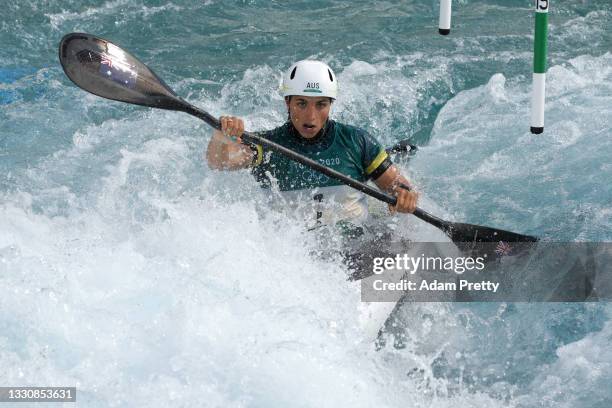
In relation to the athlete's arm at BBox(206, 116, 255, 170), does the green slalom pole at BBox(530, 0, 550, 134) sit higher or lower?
higher

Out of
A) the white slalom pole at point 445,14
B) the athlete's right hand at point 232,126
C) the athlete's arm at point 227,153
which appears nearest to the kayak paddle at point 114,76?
the athlete's arm at point 227,153

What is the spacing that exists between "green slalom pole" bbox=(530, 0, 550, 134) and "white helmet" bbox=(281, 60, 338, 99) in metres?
1.37

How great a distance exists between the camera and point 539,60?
17.9 ft

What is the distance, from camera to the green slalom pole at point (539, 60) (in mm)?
5388

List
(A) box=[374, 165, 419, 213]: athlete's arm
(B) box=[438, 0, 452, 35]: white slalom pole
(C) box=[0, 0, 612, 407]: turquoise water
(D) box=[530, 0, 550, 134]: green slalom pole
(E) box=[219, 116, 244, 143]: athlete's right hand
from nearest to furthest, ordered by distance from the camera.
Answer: (C) box=[0, 0, 612, 407]: turquoise water → (E) box=[219, 116, 244, 143]: athlete's right hand → (A) box=[374, 165, 419, 213]: athlete's arm → (D) box=[530, 0, 550, 134]: green slalom pole → (B) box=[438, 0, 452, 35]: white slalom pole

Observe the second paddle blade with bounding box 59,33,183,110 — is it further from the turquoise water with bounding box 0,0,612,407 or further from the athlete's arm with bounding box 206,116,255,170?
the turquoise water with bounding box 0,0,612,407

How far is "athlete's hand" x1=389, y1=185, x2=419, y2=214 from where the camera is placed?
15.6 feet

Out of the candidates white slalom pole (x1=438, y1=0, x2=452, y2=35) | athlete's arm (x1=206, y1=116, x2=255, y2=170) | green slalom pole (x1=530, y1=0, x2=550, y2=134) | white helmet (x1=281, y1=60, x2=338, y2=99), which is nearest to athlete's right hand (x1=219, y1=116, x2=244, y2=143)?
athlete's arm (x1=206, y1=116, x2=255, y2=170)

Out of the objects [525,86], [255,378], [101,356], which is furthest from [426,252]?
[525,86]

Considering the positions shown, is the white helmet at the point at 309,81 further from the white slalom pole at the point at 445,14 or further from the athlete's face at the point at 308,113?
the white slalom pole at the point at 445,14

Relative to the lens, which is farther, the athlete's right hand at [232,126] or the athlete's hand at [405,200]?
the athlete's hand at [405,200]

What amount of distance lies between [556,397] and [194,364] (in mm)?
1720

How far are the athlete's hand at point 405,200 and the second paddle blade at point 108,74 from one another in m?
1.28

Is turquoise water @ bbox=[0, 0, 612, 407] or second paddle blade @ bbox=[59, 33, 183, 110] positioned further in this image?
second paddle blade @ bbox=[59, 33, 183, 110]
